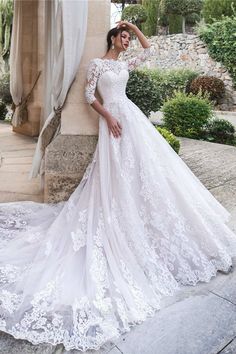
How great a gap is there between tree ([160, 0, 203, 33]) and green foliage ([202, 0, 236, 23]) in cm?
209

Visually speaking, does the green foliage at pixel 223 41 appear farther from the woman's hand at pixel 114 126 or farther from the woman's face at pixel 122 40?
the woman's hand at pixel 114 126

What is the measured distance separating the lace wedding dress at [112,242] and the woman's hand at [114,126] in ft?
0.16

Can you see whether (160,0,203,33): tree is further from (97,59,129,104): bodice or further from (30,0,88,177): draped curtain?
(97,59,129,104): bodice

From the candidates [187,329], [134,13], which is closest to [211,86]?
[134,13]

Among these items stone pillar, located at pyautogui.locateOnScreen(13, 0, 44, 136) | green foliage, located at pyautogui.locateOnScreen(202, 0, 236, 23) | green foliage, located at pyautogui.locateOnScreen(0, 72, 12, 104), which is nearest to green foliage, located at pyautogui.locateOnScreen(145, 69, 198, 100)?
green foliage, located at pyautogui.locateOnScreen(202, 0, 236, 23)

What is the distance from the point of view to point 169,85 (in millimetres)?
11180

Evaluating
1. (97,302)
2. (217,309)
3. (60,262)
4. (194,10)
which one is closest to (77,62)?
(60,262)

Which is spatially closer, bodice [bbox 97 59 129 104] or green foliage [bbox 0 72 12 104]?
bodice [bbox 97 59 129 104]

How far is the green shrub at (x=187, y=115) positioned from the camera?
6.51m

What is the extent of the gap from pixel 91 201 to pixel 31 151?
241cm

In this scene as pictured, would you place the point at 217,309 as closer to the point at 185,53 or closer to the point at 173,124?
the point at 173,124

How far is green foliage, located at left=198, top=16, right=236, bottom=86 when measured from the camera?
980cm

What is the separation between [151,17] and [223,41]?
6667 millimetres

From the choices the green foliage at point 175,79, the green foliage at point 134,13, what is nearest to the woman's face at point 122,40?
the green foliage at point 175,79
